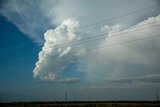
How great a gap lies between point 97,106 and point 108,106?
3.45 meters

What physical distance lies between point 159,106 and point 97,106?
16562 millimetres

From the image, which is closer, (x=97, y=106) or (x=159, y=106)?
(x=159, y=106)

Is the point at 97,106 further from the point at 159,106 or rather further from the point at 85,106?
the point at 159,106

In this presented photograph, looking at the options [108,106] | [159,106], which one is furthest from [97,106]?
[159,106]

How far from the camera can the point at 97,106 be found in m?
67.2

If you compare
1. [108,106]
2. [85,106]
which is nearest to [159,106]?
[108,106]

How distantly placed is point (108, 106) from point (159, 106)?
13312 millimetres

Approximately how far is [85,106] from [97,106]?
11.5 feet

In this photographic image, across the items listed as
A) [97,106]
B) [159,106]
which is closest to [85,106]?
[97,106]

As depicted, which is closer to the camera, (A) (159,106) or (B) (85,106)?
(A) (159,106)

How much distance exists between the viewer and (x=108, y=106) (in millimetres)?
65312

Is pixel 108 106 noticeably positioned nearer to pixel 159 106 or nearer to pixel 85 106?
pixel 85 106

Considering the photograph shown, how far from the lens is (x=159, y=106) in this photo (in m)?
62.6
